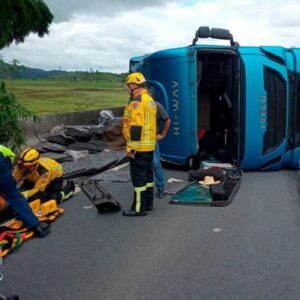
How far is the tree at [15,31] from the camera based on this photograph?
7750 millimetres

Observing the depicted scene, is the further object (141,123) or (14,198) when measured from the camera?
(141,123)

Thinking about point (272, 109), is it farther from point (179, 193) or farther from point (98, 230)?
point (98, 230)

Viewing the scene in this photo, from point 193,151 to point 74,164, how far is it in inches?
97.1

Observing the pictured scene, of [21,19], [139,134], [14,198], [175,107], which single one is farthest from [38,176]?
[21,19]

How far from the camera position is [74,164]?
9422 mm

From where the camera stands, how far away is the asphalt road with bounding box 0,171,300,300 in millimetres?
3850

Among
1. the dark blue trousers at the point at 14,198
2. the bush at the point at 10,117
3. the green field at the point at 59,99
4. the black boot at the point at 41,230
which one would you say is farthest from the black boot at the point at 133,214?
the green field at the point at 59,99

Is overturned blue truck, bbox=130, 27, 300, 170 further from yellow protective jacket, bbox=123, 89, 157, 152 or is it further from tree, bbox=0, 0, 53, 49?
tree, bbox=0, 0, 53, 49

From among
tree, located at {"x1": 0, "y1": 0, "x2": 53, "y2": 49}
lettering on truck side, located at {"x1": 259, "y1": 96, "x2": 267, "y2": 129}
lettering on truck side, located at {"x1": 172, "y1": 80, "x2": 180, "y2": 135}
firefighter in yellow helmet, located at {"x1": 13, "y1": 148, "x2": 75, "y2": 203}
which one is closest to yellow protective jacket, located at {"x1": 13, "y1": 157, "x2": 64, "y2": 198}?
firefighter in yellow helmet, located at {"x1": 13, "y1": 148, "x2": 75, "y2": 203}

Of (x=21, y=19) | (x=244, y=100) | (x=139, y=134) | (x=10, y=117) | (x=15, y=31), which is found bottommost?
(x=139, y=134)

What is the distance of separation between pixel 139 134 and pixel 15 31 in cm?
575

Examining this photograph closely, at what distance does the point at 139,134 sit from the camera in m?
6.00

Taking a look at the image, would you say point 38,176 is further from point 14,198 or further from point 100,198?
point 14,198

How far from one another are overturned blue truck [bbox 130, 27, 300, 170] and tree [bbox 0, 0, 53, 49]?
3.01 meters
